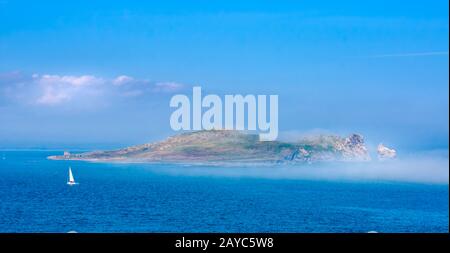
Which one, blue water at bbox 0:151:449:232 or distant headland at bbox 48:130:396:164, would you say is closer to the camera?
blue water at bbox 0:151:449:232

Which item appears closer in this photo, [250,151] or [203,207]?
[203,207]

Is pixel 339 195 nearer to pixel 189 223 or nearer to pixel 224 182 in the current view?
pixel 224 182

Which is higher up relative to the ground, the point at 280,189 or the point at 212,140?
the point at 212,140

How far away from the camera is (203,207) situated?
181 ft

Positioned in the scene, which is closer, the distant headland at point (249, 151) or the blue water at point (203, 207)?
the blue water at point (203, 207)

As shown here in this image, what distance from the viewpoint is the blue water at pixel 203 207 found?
43500 mm

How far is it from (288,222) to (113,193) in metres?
27.0

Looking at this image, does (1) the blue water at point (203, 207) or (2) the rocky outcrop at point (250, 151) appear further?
(2) the rocky outcrop at point (250, 151)

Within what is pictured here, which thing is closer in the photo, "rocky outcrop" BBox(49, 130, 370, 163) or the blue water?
the blue water

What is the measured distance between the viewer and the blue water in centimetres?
4350

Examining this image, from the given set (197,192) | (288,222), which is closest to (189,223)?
(288,222)
